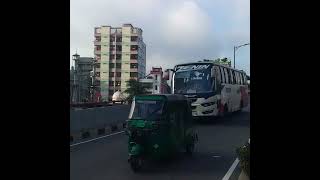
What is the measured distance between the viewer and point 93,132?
23.1 metres

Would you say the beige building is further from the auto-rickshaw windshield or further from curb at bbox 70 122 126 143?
the auto-rickshaw windshield

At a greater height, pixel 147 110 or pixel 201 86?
pixel 201 86

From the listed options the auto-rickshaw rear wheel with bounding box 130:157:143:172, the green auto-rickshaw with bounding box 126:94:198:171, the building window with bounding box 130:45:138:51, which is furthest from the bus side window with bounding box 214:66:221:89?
the building window with bounding box 130:45:138:51

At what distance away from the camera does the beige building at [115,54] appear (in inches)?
3706

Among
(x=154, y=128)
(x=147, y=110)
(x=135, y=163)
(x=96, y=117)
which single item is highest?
(x=147, y=110)

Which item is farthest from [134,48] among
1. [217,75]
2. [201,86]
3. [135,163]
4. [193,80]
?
[135,163]

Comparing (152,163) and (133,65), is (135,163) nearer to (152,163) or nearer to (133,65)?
(152,163)

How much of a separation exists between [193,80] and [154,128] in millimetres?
14562

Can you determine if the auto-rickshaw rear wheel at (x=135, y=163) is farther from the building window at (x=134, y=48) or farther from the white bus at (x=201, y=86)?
the building window at (x=134, y=48)

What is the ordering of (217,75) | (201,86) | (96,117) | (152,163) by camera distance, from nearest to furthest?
(152,163) → (96,117) → (201,86) → (217,75)

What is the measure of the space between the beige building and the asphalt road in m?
75.6

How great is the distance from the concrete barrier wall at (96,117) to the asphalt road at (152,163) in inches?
105
